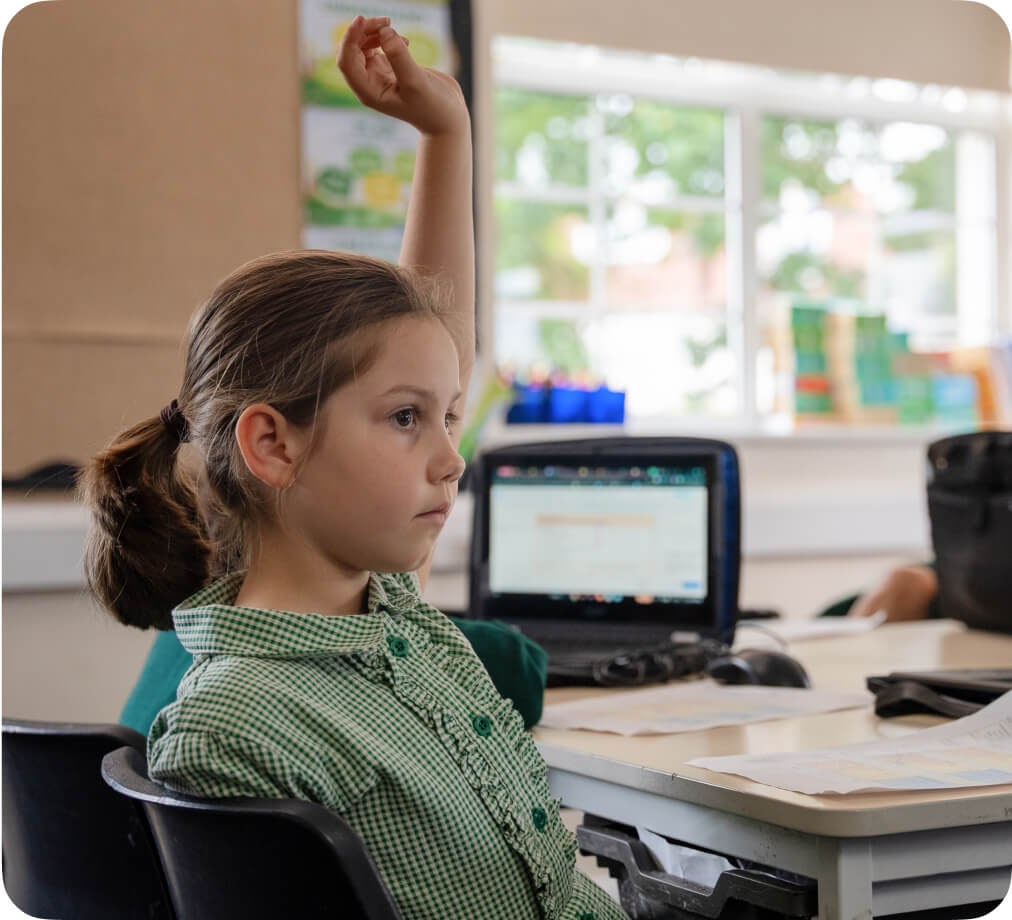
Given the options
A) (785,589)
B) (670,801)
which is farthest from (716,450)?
(785,589)

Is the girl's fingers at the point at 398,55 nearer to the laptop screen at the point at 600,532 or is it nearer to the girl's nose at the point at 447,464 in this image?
the girl's nose at the point at 447,464

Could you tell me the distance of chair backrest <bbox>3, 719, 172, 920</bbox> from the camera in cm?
120

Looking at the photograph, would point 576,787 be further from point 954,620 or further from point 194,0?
point 194,0

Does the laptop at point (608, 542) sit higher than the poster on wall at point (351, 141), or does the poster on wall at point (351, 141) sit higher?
the poster on wall at point (351, 141)

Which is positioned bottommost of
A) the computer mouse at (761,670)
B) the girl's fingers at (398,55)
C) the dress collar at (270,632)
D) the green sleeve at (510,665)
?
the computer mouse at (761,670)

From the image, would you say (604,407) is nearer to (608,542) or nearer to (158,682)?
(608,542)

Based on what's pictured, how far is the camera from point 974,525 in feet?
7.04

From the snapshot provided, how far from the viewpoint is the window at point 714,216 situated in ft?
12.6

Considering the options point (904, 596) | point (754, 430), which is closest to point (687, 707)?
point (904, 596)

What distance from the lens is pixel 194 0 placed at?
3072 millimetres

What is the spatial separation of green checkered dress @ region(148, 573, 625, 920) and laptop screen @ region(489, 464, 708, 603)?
77 cm

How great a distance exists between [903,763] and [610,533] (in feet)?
2.74

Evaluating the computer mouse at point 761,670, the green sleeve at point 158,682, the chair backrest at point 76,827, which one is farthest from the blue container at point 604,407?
the chair backrest at point 76,827

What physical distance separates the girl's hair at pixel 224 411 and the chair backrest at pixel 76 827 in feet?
0.45
